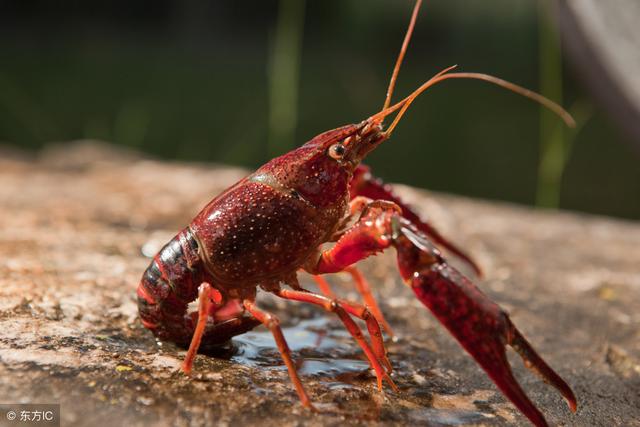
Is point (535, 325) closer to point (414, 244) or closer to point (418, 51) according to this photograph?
point (414, 244)

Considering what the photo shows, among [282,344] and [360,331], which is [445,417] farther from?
[282,344]

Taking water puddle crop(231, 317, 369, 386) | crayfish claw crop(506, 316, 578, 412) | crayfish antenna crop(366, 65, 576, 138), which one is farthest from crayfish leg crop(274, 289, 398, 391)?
crayfish antenna crop(366, 65, 576, 138)

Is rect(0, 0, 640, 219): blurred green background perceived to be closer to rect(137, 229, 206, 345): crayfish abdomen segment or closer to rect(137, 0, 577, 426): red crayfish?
rect(137, 0, 577, 426): red crayfish

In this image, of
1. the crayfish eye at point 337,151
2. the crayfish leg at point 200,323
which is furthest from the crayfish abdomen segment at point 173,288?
the crayfish eye at point 337,151

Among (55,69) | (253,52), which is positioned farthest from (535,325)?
(253,52)

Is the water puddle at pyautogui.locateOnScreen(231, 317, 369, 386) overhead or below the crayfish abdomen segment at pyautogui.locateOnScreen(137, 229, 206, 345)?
below

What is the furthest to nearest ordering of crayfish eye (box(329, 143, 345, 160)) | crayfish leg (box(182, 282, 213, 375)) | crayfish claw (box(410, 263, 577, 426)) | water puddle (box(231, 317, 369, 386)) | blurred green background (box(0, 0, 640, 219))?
1. blurred green background (box(0, 0, 640, 219))
2. crayfish eye (box(329, 143, 345, 160))
3. water puddle (box(231, 317, 369, 386))
4. crayfish leg (box(182, 282, 213, 375))
5. crayfish claw (box(410, 263, 577, 426))

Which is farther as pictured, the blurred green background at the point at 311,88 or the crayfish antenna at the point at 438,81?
the blurred green background at the point at 311,88

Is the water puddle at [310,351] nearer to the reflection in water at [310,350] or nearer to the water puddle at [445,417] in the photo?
the reflection in water at [310,350]
